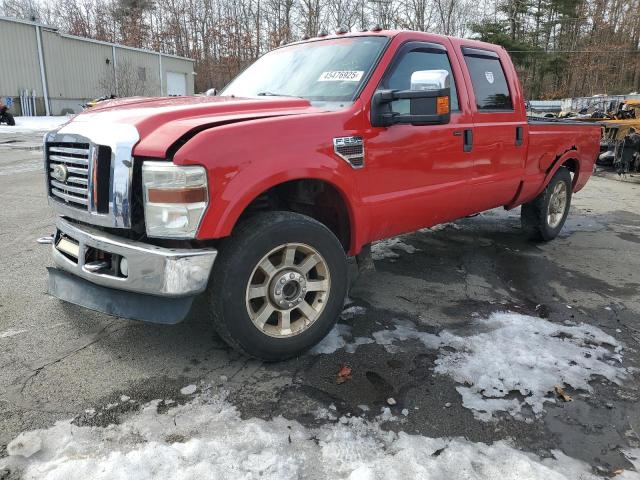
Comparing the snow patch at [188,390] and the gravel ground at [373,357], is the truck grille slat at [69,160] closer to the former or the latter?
the gravel ground at [373,357]

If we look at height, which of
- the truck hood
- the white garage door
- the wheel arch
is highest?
the white garage door

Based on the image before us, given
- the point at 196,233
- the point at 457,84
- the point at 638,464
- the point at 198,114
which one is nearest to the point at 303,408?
the point at 196,233

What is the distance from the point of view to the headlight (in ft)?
8.13

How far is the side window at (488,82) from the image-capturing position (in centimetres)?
438

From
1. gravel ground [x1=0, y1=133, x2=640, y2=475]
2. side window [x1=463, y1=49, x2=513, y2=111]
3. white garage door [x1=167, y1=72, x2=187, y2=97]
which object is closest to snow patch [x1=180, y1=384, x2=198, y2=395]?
gravel ground [x1=0, y1=133, x2=640, y2=475]

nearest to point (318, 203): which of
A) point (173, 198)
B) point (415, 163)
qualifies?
point (415, 163)

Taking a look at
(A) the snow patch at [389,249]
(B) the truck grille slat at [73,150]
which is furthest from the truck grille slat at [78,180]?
(A) the snow patch at [389,249]

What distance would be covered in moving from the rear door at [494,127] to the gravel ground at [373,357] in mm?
846

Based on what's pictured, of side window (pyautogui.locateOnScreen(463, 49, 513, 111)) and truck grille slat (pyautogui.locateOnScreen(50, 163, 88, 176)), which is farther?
side window (pyautogui.locateOnScreen(463, 49, 513, 111))

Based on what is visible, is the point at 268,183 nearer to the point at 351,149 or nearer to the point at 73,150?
the point at 351,149

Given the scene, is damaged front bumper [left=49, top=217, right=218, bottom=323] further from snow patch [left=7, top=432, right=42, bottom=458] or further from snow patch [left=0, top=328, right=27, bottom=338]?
snow patch [left=7, top=432, right=42, bottom=458]

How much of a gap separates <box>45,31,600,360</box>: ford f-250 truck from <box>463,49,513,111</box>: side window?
17 centimetres

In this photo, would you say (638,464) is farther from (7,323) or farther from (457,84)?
(7,323)

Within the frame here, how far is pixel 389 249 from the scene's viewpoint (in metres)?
5.56
